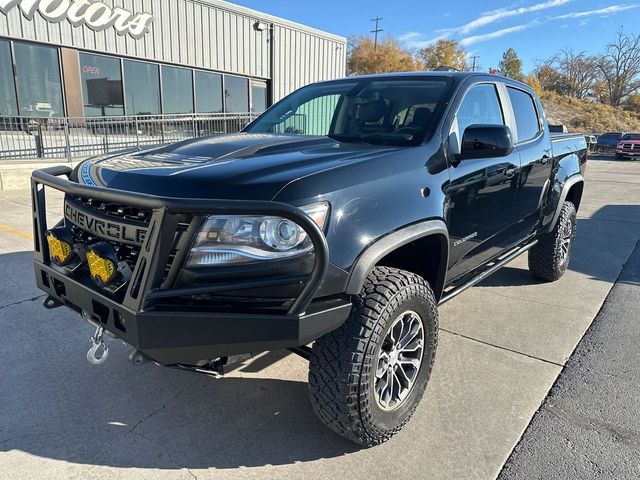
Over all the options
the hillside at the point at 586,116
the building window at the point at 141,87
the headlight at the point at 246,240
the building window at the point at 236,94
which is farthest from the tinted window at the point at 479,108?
the hillside at the point at 586,116

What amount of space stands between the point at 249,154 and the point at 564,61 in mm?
79542

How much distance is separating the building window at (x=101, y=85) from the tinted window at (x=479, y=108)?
12.6 metres

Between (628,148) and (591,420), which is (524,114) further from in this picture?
(628,148)

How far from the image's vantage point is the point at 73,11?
12.5 metres

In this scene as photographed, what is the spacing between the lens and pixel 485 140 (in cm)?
267

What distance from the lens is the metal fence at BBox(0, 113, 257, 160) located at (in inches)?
404

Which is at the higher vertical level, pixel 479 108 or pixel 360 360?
pixel 479 108

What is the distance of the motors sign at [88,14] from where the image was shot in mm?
11664

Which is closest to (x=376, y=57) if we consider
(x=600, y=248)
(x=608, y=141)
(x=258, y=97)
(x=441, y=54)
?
(x=441, y=54)

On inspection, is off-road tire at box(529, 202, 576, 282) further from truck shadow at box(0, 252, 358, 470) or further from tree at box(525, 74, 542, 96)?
tree at box(525, 74, 542, 96)

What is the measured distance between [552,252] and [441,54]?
68440 millimetres

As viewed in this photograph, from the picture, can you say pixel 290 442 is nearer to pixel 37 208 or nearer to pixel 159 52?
pixel 37 208

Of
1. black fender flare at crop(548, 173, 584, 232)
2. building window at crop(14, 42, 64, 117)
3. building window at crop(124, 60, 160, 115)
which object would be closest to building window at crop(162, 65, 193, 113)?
building window at crop(124, 60, 160, 115)

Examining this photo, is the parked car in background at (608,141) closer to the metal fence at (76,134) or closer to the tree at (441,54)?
the metal fence at (76,134)
